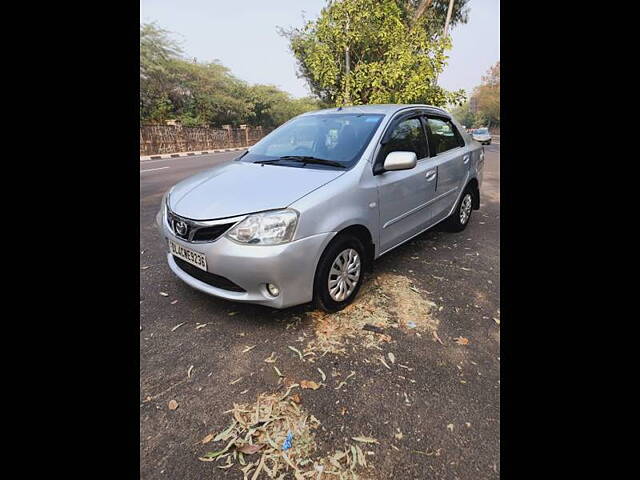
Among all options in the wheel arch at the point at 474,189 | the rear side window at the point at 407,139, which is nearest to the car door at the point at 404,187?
the rear side window at the point at 407,139

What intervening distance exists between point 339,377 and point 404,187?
68.6 inches

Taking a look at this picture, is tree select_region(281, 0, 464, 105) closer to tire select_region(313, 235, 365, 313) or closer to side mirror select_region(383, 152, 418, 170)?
side mirror select_region(383, 152, 418, 170)

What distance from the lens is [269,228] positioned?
2.12 metres

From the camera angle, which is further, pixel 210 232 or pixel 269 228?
pixel 210 232

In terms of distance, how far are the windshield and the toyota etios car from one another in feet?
0.04

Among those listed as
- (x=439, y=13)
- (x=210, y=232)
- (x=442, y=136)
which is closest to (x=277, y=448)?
(x=210, y=232)

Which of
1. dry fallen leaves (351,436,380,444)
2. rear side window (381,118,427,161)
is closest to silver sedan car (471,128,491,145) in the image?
rear side window (381,118,427,161)

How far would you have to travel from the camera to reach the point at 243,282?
2.20 m

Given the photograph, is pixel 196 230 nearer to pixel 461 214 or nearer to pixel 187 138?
pixel 461 214

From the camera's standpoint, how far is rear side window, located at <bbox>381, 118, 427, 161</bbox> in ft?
9.75
